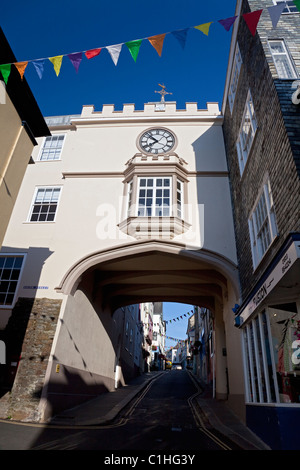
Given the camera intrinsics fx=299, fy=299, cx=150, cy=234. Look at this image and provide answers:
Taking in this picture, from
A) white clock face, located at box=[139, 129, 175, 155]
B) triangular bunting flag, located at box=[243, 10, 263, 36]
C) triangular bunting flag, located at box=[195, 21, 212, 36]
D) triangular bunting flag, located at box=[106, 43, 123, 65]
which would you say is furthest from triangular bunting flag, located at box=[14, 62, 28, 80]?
white clock face, located at box=[139, 129, 175, 155]

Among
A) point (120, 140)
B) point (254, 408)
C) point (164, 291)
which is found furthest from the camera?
point (164, 291)

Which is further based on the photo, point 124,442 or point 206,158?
point 206,158

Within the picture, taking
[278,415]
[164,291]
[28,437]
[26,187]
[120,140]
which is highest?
[120,140]

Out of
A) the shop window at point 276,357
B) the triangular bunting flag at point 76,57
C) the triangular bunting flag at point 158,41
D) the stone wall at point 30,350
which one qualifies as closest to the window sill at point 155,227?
the stone wall at point 30,350

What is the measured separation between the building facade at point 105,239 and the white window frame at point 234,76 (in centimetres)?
230

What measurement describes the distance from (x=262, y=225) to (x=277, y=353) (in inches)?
141

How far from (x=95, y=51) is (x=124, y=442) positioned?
10.3 m

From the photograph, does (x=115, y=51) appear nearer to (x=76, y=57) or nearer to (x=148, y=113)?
(x=76, y=57)

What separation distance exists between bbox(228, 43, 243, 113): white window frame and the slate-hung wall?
40 centimetres

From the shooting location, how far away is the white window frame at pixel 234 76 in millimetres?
11625

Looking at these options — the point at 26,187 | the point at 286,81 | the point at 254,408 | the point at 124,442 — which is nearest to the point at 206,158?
the point at 286,81

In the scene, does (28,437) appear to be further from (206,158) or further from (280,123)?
(206,158)

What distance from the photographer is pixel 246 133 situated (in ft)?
35.8

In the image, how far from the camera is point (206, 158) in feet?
48.7
